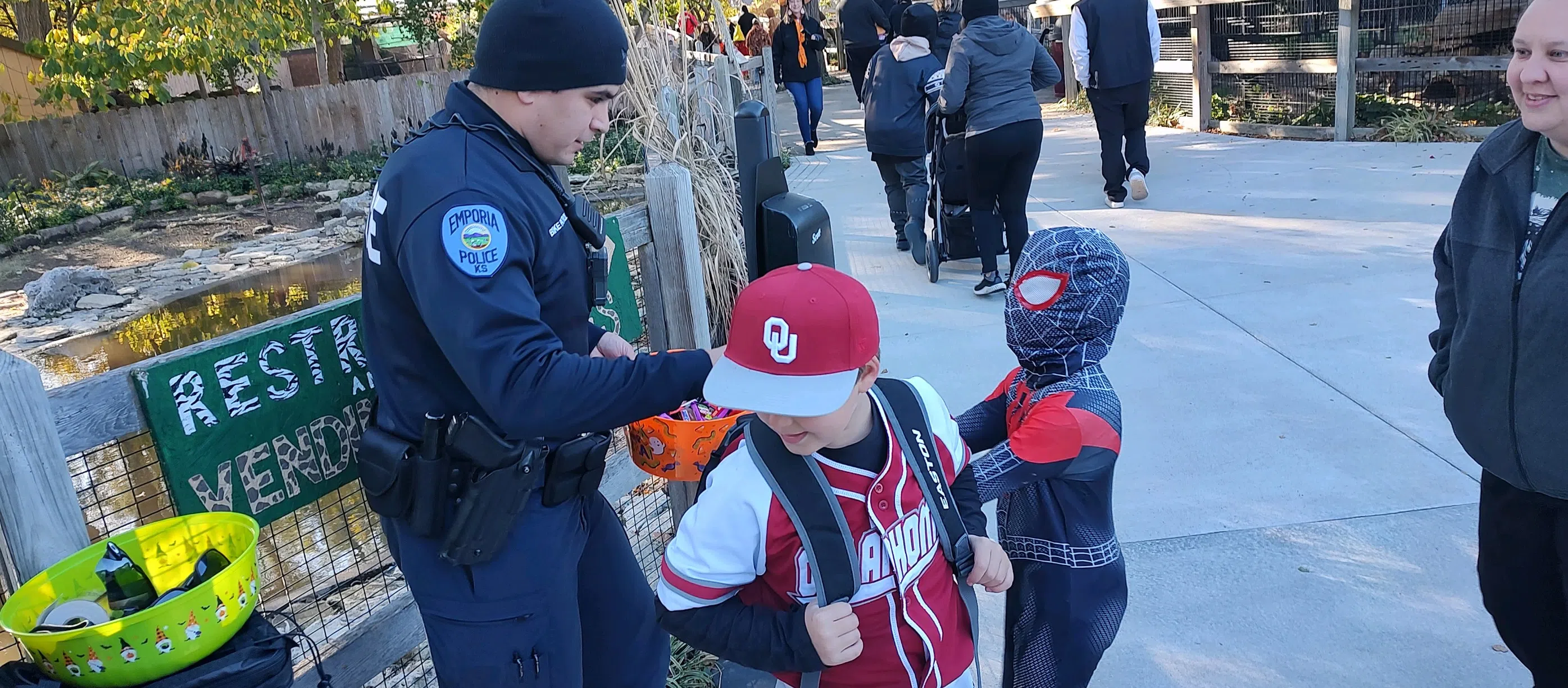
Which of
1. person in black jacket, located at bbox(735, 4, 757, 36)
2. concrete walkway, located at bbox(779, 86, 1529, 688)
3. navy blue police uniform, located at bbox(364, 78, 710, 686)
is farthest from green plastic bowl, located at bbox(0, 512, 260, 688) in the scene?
person in black jacket, located at bbox(735, 4, 757, 36)

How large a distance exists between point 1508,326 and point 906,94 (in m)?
4.79

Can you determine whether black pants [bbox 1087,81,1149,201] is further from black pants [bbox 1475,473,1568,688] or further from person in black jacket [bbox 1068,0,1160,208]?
black pants [bbox 1475,473,1568,688]

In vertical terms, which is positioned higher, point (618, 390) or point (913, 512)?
point (618, 390)

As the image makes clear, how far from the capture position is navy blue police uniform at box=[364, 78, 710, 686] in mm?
1646

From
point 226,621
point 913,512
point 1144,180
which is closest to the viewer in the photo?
point 226,621

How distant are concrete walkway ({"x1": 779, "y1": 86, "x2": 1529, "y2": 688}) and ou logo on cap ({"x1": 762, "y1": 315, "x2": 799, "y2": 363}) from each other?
5.72 ft

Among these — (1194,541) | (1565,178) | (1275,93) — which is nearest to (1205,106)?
(1275,93)

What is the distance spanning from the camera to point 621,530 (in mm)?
2336

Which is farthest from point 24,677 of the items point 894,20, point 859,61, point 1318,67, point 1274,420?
point 1318,67

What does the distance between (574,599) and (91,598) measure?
0.78 m

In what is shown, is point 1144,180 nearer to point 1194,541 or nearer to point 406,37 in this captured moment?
point 1194,541

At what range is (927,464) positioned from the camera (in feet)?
5.73

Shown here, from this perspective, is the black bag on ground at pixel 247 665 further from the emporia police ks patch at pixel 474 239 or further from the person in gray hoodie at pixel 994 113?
the person in gray hoodie at pixel 994 113

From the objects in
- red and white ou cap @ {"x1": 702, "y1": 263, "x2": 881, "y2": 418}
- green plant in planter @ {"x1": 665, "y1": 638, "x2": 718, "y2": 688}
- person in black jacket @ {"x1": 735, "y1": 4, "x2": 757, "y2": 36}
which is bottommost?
green plant in planter @ {"x1": 665, "y1": 638, "x2": 718, "y2": 688}
